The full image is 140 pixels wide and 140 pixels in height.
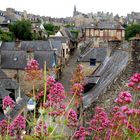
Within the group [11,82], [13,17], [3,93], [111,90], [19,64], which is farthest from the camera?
[13,17]

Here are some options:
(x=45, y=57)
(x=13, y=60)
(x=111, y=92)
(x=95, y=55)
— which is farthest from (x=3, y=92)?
(x=95, y=55)

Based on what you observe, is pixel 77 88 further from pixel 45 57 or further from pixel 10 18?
pixel 10 18

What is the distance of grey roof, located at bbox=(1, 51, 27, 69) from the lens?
3752 cm

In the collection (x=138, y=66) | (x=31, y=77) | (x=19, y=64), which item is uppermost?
(x=31, y=77)

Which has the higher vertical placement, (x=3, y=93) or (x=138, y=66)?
(x=138, y=66)

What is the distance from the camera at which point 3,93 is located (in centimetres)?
2034

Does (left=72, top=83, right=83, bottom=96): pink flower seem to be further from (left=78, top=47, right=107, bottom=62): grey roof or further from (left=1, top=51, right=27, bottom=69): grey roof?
(left=78, top=47, right=107, bottom=62): grey roof

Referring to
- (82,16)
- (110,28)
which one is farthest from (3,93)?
(82,16)

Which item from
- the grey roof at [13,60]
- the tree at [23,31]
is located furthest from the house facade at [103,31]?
the grey roof at [13,60]

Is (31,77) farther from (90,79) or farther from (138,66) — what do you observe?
(90,79)

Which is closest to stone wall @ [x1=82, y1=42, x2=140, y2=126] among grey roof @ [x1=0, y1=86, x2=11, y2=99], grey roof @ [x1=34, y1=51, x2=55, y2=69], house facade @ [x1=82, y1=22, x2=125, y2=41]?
grey roof @ [x1=0, y1=86, x2=11, y2=99]

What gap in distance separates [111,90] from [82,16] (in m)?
128

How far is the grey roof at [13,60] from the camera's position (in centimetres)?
3752

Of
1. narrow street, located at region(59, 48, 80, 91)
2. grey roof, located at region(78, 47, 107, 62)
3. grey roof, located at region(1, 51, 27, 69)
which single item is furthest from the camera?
narrow street, located at region(59, 48, 80, 91)
